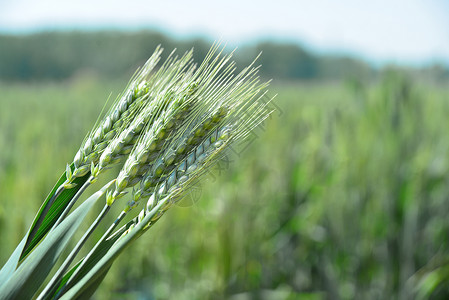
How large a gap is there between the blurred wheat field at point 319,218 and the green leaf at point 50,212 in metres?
1.05

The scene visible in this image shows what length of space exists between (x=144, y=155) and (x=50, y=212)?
0.44ft

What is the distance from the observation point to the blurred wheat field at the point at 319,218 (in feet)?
5.51

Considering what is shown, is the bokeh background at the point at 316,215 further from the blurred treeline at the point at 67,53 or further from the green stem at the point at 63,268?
the blurred treeline at the point at 67,53

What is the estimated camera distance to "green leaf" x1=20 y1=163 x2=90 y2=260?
1.24 feet

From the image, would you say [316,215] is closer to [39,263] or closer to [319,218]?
[319,218]

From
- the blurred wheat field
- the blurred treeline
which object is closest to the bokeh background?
the blurred wheat field

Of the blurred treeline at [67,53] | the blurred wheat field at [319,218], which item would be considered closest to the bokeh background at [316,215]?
the blurred wheat field at [319,218]

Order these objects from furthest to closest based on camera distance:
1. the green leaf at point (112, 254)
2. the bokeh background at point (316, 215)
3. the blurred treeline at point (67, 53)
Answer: the blurred treeline at point (67, 53)
the bokeh background at point (316, 215)
the green leaf at point (112, 254)

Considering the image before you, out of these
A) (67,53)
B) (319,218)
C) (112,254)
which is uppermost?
(67,53)

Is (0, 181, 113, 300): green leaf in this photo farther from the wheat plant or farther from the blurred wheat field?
the blurred wheat field

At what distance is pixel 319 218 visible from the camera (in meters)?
2.15

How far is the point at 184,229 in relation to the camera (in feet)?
5.86

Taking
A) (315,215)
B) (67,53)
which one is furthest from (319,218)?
(67,53)

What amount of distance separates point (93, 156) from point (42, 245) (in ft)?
0.26
